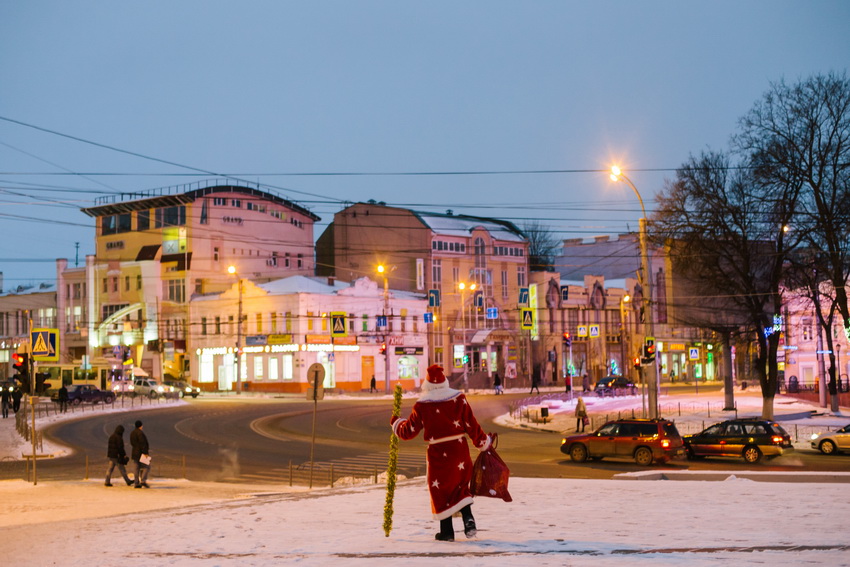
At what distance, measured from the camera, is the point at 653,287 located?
10444 centimetres

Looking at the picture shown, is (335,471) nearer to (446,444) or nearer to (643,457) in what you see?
(643,457)

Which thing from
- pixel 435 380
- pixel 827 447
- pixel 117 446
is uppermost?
pixel 435 380

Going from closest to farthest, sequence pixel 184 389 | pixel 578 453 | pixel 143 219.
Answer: pixel 578 453 → pixel 184 389 → pixel 143 219

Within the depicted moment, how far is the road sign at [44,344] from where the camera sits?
1019 inches

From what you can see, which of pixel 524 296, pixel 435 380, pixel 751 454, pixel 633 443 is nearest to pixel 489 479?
Result: pixel 435 380

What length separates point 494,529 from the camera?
1069 cm

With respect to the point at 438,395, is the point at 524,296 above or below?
above

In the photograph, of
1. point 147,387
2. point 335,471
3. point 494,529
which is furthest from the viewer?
point 147,387

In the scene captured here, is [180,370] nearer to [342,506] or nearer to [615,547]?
[342,506]

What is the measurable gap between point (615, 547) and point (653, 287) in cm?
9863

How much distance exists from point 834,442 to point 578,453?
8597mm

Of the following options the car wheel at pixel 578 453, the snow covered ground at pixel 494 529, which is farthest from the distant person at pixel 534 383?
the snow covered ground at pixel 494 529

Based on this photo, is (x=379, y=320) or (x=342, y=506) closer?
(x=342, y=506)

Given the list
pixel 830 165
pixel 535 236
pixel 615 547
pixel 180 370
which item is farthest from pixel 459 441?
pixel 535 236
